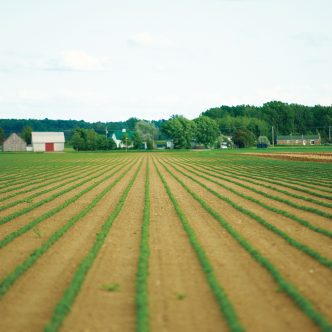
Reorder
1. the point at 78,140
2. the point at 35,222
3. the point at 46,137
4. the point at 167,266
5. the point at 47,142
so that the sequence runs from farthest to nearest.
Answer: the point at 46,137 < the point at 47,142 < the point at 78,140 < the point at 35,222 < the point at 167,266

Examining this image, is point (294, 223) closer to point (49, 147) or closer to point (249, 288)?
point (249, 288)

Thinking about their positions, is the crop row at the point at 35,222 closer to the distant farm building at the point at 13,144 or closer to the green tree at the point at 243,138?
the green tree at the point at 243,138

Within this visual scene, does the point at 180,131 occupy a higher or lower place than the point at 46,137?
lower

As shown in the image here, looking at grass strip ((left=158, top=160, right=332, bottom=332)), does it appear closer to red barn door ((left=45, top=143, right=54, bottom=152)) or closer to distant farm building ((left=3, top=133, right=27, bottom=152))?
red barn door ((left=45, top=143, right=54, bottom=152))

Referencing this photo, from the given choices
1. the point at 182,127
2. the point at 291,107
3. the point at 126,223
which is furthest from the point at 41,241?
the point at 291,107

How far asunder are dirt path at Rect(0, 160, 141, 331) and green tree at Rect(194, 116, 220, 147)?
10608cm

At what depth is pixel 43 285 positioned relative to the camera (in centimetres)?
680

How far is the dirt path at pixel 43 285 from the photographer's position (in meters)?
5.55

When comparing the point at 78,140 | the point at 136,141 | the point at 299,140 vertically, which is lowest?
the point at 299,140

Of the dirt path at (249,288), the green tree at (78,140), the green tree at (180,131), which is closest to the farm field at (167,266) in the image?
the dirt path at (249,288)

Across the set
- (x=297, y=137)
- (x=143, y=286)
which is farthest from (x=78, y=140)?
(x=143, y=286)

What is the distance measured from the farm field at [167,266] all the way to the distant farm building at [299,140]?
448 feet

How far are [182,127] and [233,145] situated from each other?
19203 mm

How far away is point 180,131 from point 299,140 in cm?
5397
